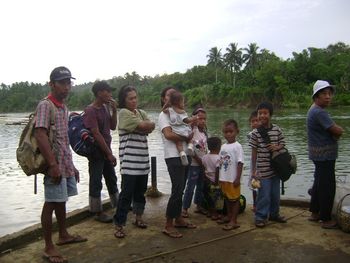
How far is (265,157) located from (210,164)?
32.4 inches

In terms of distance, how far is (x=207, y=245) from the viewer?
4.59 m

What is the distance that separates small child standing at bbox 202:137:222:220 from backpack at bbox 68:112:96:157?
1581 mm

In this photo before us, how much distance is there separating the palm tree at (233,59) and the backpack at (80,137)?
82.6 metres

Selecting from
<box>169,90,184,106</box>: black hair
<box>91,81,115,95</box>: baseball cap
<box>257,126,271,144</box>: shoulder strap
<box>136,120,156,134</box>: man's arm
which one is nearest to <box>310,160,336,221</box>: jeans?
<box>257,126,271,144</box>: shoulder strap

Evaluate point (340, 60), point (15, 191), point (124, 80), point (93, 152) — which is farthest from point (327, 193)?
point (124, 80)

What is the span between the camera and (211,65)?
102 meters

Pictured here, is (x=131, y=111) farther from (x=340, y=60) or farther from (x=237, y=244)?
(x=340, y=60)

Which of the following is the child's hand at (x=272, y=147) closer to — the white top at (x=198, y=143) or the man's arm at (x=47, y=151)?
the white top at (x=198, y=143)

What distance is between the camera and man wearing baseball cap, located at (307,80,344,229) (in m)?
5.01

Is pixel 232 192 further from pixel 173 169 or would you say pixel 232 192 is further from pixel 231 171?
pixel 173 169

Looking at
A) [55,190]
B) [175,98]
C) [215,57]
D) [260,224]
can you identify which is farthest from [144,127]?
[215,57]

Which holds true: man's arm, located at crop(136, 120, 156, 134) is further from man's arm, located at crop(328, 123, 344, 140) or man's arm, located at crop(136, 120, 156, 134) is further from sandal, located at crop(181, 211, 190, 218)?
man's arm, located at crop(328, 123, 344, 140)

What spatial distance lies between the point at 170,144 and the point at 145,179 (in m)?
0.60

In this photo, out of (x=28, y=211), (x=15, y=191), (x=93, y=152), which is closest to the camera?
(x=93, y=152)
